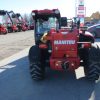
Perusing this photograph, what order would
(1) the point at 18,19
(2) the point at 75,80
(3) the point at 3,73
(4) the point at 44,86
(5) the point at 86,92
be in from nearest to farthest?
(5) the point at 86,92 → (4) the point at 44,86 → (2) the point at 75,80 → (3) the point at 3,73 → (1) the point at 18,19

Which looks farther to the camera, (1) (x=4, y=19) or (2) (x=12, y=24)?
(2) (x=12, y=24)

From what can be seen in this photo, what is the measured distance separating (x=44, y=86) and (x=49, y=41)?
4.52 feet

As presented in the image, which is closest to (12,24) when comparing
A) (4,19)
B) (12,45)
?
(4,19)

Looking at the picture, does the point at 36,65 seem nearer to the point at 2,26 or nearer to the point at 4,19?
the point at 2,26

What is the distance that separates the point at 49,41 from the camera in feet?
31.5

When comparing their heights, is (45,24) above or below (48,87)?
above

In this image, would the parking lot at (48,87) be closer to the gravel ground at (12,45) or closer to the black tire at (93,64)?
the black tire at (93,64)

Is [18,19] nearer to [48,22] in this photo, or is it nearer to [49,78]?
[48,22]

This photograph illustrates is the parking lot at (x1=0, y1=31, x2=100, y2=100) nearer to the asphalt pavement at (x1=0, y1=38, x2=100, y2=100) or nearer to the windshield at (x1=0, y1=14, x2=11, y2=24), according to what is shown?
the asphalt pavement at (x1=0, y1=38, x2=100, y2=100)

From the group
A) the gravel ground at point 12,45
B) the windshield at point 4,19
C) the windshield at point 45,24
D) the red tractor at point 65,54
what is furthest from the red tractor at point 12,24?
the red tractor at point 65,54

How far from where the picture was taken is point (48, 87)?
8.93 meters

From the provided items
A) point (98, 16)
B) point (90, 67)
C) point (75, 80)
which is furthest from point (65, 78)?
point (98, 16)

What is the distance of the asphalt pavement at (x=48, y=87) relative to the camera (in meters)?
7.92

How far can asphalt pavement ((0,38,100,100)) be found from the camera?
7.92 metres
